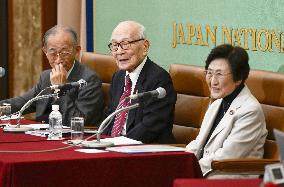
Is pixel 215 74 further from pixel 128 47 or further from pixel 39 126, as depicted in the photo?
pixel 39 126

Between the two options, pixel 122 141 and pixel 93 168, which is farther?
pixel 122 141

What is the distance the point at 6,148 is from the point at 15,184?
1.67 feet

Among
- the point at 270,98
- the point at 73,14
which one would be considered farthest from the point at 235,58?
the point at 73,14

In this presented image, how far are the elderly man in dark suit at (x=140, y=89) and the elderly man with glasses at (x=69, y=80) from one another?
0.31m

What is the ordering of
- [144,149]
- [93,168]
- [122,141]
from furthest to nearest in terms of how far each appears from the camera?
1. [122,141]
2. [144,149]
3. [93,168]

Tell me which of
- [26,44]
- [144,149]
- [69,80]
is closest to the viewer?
[144,149]

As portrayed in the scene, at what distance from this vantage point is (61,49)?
6316mm

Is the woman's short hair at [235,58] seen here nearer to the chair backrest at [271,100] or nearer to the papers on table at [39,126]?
the chair backrest at [271,100]

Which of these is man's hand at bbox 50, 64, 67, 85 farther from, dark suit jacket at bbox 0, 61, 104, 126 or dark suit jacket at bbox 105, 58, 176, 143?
dark suit jacket at bbox 105, 58, 176, 143

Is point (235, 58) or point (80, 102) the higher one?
point (235, 58)

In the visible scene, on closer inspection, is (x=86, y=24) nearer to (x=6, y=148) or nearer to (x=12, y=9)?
(x=12, y=9)

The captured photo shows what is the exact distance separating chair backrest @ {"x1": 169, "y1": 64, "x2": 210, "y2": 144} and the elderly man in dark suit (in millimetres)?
167

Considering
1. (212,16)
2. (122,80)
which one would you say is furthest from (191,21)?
(122,80)

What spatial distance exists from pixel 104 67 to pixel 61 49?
1.50 feet
